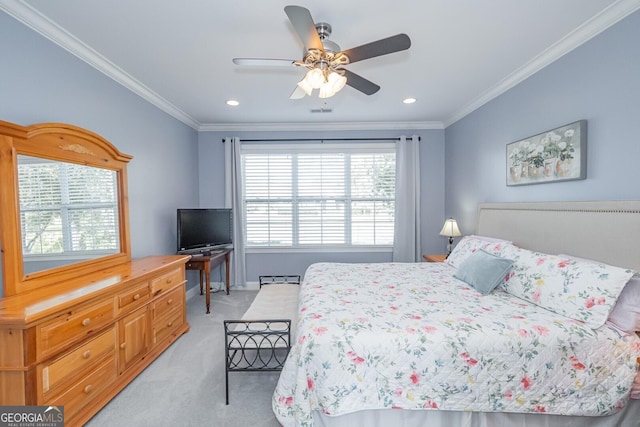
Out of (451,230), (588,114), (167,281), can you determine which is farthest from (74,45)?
(451,230)

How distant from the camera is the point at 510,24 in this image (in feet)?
6.32

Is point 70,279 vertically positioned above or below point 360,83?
below

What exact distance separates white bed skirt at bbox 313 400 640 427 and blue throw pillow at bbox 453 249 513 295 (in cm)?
77

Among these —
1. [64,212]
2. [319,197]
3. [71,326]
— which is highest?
[319,197]

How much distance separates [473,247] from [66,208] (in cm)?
359

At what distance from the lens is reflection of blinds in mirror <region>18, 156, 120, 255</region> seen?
1750 mm

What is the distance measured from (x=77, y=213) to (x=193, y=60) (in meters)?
1.61

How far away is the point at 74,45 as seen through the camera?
208cm

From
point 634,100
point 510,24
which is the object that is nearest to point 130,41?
point 510,24

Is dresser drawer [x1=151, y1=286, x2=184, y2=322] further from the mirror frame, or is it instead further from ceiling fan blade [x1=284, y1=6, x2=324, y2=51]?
ceiling fan blade [x1=284, y1=6, x2=324, y2=51]

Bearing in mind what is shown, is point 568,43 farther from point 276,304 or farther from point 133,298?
point 133,298

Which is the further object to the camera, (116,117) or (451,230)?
(451,230)

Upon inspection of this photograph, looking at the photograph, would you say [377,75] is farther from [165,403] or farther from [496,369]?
[165,403]

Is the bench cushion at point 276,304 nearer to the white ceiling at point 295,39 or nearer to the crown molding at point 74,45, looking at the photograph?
the white ceiling at point 295,39
